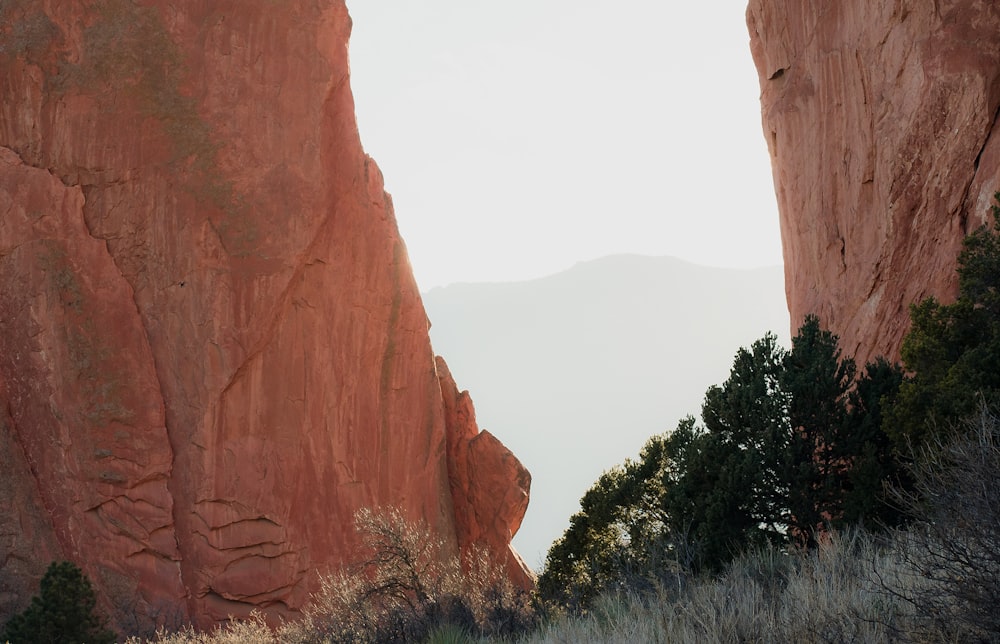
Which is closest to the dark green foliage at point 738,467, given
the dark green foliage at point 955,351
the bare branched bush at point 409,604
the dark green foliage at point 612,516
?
the dark green foliage at point 955,351

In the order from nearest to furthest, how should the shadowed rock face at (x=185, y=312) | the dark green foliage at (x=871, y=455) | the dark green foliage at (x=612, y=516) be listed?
the dark green foliage at (x=871, y=455), the dark green foliage at (x=612, y=516), the shadowed rock face at (x=185, y=312)

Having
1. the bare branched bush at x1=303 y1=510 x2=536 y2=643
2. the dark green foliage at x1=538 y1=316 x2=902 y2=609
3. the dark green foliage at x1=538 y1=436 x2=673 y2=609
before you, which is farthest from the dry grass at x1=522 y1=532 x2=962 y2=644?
the dark green foliage at x1=538 y1=436 x2=673 y2=609

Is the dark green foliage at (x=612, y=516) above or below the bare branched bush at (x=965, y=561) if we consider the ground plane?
A: below

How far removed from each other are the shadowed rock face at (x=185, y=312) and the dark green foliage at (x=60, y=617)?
314cm

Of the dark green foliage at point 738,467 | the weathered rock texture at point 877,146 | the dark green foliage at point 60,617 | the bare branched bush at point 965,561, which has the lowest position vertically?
the dark green foliage at point 60,617

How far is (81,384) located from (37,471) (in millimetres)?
2239

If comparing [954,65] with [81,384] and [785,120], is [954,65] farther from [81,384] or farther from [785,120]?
[81,384]

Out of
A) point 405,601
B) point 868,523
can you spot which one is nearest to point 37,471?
point 405,601

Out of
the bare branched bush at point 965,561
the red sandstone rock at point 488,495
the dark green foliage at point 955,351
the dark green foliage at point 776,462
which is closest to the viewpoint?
the bare branched bush at point 965,561

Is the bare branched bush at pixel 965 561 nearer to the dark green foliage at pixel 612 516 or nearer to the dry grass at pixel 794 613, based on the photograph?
the dry grass at pixel 794 613

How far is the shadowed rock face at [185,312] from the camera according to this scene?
2239 centimetres

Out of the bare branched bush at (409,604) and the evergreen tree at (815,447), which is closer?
the bare branched bush at (409,604)

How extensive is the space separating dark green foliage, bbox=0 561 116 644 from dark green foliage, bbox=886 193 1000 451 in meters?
15.1

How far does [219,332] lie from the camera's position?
919 inches
